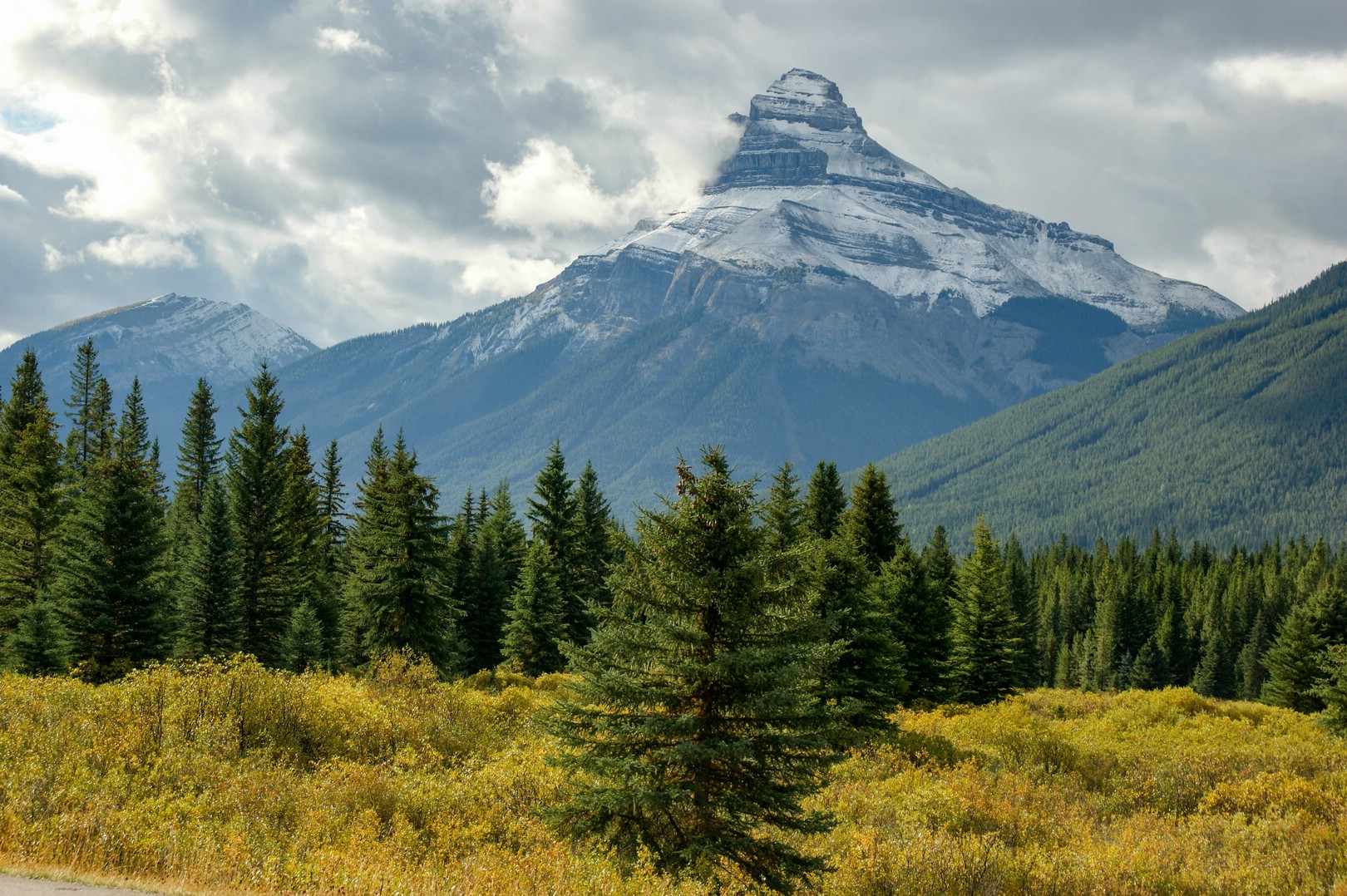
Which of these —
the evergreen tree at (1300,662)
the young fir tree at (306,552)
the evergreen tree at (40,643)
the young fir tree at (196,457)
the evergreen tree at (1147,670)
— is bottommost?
the evergreen tree at (1147,670)

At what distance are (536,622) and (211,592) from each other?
14783mm

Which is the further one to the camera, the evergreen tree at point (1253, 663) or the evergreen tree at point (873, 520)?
the evergreen tree at point (1253, 663)

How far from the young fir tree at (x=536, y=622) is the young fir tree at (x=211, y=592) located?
12590mm

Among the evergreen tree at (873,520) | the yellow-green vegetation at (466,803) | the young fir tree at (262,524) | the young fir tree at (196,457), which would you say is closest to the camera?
the yellow-green vegetation at (466,803)

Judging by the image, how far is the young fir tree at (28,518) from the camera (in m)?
36.9

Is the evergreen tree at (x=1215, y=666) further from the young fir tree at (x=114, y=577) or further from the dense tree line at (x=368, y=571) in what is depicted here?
the young fir tree at (x=114, y=577)

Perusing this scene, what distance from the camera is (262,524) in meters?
42.3

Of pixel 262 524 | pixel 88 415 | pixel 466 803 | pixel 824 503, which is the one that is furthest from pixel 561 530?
pixel 88 415

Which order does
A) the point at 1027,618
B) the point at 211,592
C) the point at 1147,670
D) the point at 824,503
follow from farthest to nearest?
the point at 1027,618, the point at 1147,670, the point at 824,503, the point at 211,592

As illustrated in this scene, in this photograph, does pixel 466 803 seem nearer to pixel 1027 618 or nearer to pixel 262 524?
pixel 262 524

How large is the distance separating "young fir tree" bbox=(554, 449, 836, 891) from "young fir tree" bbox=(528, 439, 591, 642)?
110 ft

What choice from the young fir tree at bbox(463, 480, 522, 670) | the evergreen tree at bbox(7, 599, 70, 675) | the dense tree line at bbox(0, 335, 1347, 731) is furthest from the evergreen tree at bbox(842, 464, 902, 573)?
the evergreen tree at bbox(7, 599, 70, 675)

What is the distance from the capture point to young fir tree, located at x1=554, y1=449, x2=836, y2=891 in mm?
13984

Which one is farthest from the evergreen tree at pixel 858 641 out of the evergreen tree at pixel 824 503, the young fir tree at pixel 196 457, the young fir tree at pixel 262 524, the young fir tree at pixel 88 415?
the young fir tree at pixel 196 457
